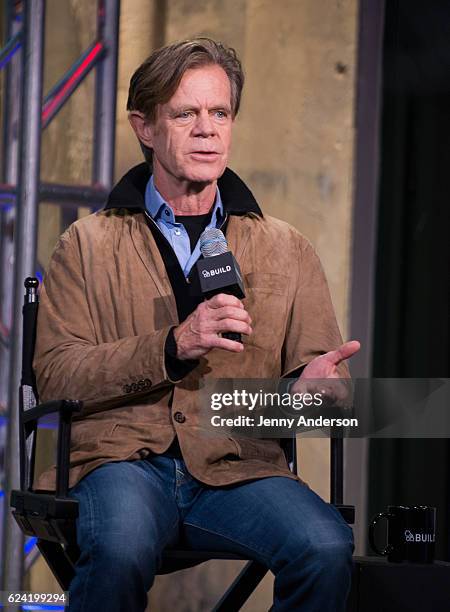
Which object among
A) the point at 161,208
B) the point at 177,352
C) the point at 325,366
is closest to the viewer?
the point at 177,352

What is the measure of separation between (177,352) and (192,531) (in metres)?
0.41

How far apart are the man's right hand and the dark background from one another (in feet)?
5.77

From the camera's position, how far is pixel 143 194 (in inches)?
110

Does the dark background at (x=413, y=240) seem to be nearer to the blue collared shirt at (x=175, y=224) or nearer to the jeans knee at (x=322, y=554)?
the blue collared shirt at (x=175, y=224)

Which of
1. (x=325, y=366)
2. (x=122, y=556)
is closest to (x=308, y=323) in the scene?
(x=325, y=366)

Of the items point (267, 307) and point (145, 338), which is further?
point (267, 307)

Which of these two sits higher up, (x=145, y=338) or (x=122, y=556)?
(x=145, y=338)

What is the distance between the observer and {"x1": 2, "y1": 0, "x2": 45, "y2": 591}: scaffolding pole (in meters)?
3.57

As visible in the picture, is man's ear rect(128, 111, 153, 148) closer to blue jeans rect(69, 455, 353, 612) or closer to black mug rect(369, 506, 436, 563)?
blue jeans rect(69, 455, 353, 612)

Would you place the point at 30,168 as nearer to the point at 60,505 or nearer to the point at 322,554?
the point at 60,505

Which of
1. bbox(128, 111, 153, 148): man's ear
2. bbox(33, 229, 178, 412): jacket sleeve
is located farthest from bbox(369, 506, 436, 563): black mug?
bbox(128, 111, 153, 148): man's ear

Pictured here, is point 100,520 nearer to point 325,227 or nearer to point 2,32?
point 325,227

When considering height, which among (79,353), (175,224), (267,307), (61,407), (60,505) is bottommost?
(60,505)

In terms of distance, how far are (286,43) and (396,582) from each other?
6.92ft
